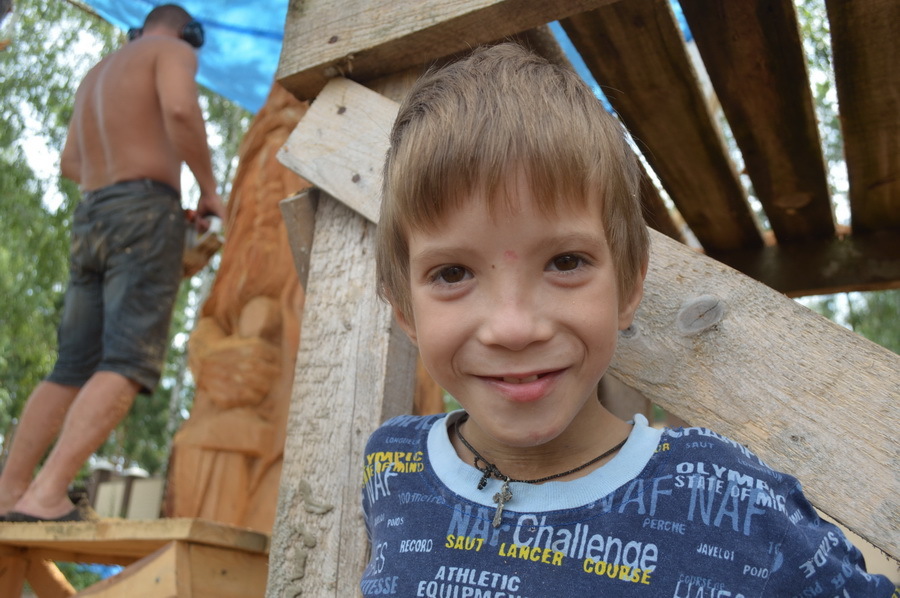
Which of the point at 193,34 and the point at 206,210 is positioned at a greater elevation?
the point at 193,34

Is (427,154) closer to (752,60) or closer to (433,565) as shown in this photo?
(433,565)

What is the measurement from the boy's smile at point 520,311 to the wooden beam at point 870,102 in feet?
3.23

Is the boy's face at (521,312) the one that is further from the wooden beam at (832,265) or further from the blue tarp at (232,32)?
the blue tarp at (232,32)

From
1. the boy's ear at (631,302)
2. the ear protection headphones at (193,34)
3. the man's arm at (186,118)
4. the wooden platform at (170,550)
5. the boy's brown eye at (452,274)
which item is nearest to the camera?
the boy's brown eye at (452,274)

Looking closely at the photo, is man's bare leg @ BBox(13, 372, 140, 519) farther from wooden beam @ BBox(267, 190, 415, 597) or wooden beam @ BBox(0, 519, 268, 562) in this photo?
wooden beam @ BBox(267, 190, 415, 597)

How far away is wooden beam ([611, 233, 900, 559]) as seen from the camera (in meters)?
1.25

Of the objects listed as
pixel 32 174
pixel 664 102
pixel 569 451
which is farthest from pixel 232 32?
pixel 32 174

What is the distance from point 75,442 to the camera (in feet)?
9.61

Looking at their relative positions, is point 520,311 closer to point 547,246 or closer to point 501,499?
point 547,246

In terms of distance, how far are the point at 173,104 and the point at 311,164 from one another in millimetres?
2020

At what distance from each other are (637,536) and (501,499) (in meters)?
0.22

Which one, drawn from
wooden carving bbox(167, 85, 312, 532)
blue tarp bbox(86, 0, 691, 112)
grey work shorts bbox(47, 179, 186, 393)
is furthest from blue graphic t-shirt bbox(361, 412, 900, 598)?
wooden carving bbox(167, 85, 312, 532)

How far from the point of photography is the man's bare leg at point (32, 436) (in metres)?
3.20

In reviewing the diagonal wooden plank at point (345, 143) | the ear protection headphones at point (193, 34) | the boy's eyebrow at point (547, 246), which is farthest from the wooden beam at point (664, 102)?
the ear protection headphones at point (193, 34)
